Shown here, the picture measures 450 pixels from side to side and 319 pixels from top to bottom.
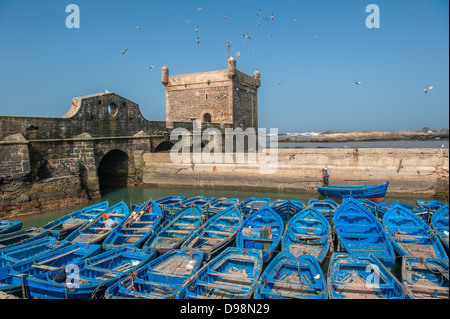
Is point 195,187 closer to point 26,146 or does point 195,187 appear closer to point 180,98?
point 26,146

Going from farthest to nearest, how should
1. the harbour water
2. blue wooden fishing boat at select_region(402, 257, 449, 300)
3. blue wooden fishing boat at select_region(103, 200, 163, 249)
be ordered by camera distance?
the harbour water, blue wooden fishing boat at select_region(103, 200, 163, 249), blue wooden fishing boat at select_region(402, 257, 449, 300)

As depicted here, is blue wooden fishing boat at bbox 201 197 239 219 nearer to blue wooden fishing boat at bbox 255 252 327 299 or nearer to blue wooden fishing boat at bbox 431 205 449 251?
blue wooden fishing boat at bbox 255 252 327 299

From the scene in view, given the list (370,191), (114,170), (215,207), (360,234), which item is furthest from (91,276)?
(114,170)

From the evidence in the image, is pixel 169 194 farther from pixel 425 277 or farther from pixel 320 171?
pixel 425 277

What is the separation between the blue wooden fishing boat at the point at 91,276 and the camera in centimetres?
565

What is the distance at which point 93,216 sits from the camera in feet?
36.6

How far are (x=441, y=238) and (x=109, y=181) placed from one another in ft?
59.0

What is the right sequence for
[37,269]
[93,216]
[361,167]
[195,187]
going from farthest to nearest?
[195,187], [361,167], [93,216], [37,269]

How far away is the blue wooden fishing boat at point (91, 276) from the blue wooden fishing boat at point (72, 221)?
320 cm

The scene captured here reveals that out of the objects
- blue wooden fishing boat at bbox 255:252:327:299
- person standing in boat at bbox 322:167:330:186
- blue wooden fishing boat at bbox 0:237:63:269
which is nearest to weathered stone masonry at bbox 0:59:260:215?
blue wooden fishing boat at bbox 0:237:63:269

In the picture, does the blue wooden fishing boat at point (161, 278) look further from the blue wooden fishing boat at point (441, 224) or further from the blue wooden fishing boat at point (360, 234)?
the blue wooden fishing boat at point (441, 224)

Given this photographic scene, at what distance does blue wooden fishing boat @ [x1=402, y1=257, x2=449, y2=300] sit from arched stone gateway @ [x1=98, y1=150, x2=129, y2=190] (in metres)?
16.8

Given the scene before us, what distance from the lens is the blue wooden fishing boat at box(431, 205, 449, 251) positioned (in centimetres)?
762
